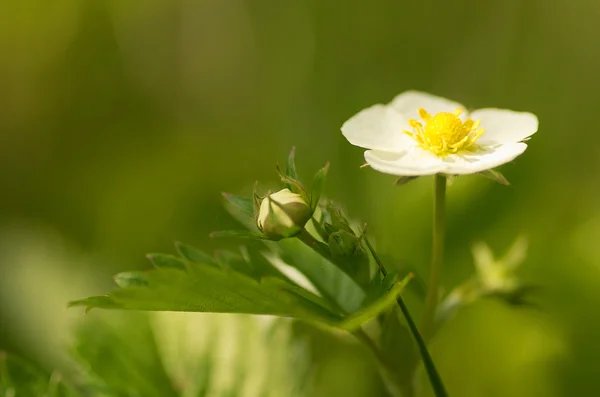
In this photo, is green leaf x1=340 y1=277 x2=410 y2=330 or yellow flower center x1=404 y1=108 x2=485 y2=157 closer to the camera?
green leaf x1=340 y1=277 x2=410 y2=330

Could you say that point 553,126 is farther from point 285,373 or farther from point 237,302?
point 237,302

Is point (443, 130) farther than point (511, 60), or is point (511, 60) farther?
point (511, 60)

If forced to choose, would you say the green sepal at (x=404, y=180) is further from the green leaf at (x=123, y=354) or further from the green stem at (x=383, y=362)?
the green leaf at (x=123, y=354)

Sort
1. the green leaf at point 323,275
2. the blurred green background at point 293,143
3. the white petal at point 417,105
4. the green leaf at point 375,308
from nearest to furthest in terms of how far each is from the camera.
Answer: the green leaf at point 375,308
the green leaf at point 323,275
the white petal at point 417,105
the blurred green background at point 293,143

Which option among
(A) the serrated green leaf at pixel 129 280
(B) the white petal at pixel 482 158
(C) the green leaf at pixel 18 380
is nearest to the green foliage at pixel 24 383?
(C) the green leaf at pixel 18 380

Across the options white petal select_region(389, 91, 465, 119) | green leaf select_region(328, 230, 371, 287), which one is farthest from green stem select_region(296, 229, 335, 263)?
white petal select_region(389, 91, 465, 119)

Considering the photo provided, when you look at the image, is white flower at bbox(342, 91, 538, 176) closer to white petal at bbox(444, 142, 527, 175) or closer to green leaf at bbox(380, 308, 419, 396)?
white petal at bbox(444, 142, 527, 175)

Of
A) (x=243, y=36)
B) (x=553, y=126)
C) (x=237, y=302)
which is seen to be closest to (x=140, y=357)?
(x=237, y=302)
